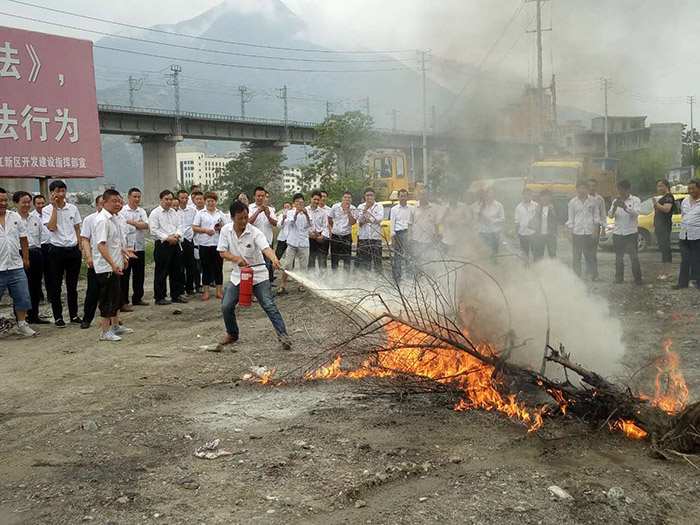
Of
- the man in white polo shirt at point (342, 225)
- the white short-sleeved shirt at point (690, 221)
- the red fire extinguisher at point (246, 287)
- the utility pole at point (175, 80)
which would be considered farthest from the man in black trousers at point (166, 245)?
the utility pole at point (175, 80)

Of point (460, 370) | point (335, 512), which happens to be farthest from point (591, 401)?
point (335, 512)

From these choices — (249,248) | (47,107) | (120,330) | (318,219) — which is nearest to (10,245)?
(120,330)

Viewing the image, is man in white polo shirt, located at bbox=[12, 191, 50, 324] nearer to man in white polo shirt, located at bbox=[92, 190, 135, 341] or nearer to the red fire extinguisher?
man in white polo shirt, located at bbox=[92, 190, 135, 341]

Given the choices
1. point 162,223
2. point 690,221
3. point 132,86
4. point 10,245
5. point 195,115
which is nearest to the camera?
point 10,245

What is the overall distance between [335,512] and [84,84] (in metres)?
11.1

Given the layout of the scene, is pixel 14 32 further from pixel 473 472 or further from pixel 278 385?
pixel 473 472

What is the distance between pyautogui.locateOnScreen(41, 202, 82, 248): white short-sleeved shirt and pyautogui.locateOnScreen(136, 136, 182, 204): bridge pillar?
37.8 metres

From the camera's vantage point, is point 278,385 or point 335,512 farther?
point 278,385

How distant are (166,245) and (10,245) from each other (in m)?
2.54

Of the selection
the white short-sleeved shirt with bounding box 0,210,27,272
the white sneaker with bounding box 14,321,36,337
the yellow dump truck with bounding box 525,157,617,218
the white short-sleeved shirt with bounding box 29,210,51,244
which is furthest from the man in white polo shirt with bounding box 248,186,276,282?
the yellow dump truck with bounding box 525,157,617,218

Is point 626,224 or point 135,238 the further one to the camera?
point 626,224

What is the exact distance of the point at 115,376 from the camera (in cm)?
654

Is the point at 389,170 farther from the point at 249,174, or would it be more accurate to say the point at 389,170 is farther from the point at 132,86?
the point at 132,86

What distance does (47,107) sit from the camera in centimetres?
1177
